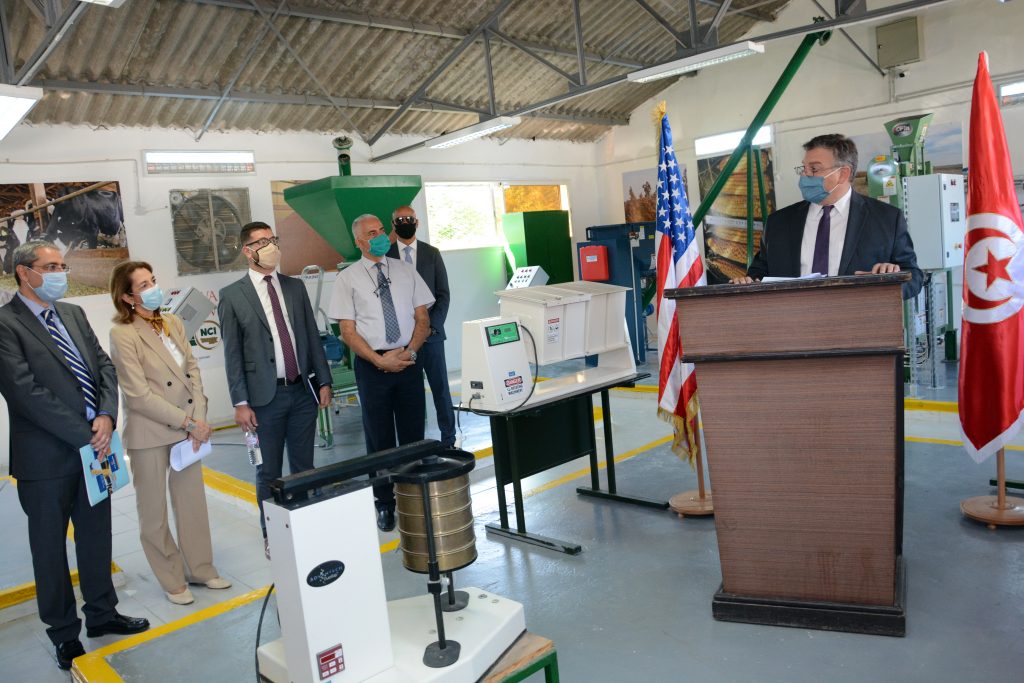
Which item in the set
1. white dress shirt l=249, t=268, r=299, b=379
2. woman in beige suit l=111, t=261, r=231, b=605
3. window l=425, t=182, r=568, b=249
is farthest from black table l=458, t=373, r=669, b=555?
window l=425, t=182, r=568, b=249

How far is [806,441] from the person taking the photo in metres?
2.77

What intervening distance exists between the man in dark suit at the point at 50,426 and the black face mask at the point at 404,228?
240cm

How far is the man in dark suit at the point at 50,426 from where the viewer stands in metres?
3.13

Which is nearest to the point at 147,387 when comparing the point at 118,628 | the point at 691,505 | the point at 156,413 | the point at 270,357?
the point at 156,413

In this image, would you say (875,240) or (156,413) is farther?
(156,413)

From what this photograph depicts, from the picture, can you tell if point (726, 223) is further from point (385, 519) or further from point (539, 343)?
point (385, 519)

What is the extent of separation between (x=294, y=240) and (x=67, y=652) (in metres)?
6.87

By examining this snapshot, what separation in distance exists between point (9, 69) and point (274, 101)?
10.1ft

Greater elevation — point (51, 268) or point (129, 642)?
point (51, 268)

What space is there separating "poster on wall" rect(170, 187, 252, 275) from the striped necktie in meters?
5.64

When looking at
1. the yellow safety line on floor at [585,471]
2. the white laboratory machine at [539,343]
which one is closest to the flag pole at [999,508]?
the white laboratory machine at [539,343]

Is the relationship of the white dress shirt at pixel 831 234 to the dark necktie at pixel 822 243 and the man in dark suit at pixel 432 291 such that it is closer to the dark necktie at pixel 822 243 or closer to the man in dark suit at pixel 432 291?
the dark necktie at pixel 822 243

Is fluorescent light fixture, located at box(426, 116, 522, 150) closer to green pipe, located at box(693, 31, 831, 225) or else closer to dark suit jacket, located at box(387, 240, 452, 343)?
green pipe, located at box(693, 31, 831, 225)

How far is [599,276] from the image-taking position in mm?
10328
